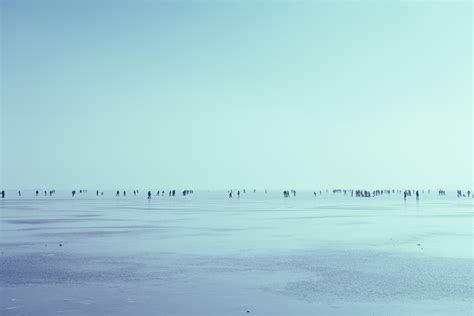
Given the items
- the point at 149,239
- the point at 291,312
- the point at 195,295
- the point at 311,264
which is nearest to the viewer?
the point at 291,312

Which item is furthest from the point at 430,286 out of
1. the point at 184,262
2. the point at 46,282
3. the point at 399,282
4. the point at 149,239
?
the point at 149,239

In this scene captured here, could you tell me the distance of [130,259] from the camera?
53.2ft

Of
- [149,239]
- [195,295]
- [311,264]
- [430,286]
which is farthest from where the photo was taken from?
[149,239]

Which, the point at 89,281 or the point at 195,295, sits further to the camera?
the point at 89,281

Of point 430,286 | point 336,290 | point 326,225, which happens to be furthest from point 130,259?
point 326,225

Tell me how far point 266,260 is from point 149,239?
7152mm

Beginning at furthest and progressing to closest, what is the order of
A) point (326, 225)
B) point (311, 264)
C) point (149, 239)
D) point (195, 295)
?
point (326, 225) < point (149, 239) < point (311, 264) < point (195, 295)

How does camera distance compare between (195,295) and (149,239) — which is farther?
(149,239)

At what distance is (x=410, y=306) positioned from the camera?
1039cm

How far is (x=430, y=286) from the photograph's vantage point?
483 inches

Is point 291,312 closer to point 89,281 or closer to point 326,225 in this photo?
point 89,281

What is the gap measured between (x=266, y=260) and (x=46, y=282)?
260 inches

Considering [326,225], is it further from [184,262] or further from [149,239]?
[184,262]

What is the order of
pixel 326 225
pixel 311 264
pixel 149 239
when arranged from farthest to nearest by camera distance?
pixel 326 225
pixel 149 239
pixel 311 264
